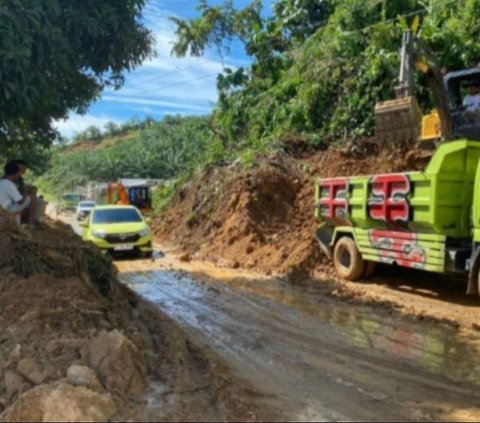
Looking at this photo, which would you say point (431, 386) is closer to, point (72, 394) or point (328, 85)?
point (72, 394)

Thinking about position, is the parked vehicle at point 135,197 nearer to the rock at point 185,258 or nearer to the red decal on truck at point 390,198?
the rock at point 185,258

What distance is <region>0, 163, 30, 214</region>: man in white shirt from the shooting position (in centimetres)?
949

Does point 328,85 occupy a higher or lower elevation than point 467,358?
higher

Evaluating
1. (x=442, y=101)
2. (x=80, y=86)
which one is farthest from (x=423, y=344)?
(x=80, y=86)

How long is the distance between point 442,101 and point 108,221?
390 inches

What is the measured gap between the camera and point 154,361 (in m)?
6.22

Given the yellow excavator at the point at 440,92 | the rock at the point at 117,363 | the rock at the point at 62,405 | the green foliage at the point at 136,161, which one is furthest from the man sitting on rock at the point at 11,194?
the green foliage at the point at 136,161

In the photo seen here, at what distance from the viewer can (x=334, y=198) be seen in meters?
13.2

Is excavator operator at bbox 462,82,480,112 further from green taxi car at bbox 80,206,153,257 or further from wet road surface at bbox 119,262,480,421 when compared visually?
green taxi car at bbox 80,206,153,257

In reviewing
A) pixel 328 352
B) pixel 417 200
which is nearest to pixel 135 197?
pixel 417 200

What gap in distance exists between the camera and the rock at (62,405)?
177 inches

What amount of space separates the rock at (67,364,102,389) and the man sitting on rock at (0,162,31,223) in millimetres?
4815

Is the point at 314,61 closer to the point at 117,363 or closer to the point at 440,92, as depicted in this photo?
the point at 440,92

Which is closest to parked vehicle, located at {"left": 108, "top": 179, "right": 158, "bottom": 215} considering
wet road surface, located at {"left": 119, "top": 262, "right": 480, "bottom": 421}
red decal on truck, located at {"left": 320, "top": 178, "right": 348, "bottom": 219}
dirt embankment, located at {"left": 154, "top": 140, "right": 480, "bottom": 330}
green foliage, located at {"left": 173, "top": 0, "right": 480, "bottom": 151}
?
green foliage, located at {"left": 173, "top": 0, "right": 480, "bottom": 151}
